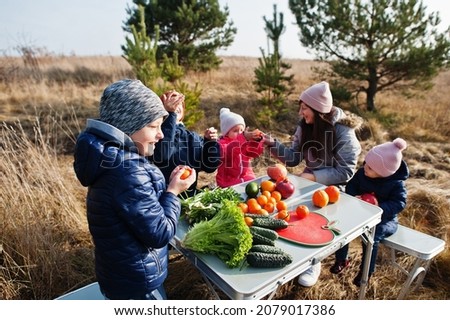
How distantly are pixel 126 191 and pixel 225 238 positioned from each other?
58cm

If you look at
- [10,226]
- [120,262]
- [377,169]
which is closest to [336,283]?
[377,169]

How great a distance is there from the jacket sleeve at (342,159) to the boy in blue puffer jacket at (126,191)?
1820 millimetres

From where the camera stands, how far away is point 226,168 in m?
3.50

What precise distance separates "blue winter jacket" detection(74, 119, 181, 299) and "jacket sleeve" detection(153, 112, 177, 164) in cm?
103

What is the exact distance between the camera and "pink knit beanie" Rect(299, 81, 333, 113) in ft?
9.96

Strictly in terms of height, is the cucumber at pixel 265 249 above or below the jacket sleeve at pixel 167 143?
below

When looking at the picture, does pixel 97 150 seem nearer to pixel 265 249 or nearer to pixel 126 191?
pixel 126 191

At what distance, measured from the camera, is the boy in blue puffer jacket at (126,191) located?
1.53 meters

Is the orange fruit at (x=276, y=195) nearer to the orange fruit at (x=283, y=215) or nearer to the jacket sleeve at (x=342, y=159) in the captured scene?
the orange fruit at (x=283, y=215)

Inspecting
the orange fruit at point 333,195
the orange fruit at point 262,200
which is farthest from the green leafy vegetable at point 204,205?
the orange fruit at point 333,195

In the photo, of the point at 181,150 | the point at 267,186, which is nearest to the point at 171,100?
the point at 181,150

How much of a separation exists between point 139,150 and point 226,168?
1837 mm

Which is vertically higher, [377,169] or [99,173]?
[99,173]

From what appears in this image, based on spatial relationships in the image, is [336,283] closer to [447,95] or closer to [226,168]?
[226,168]
